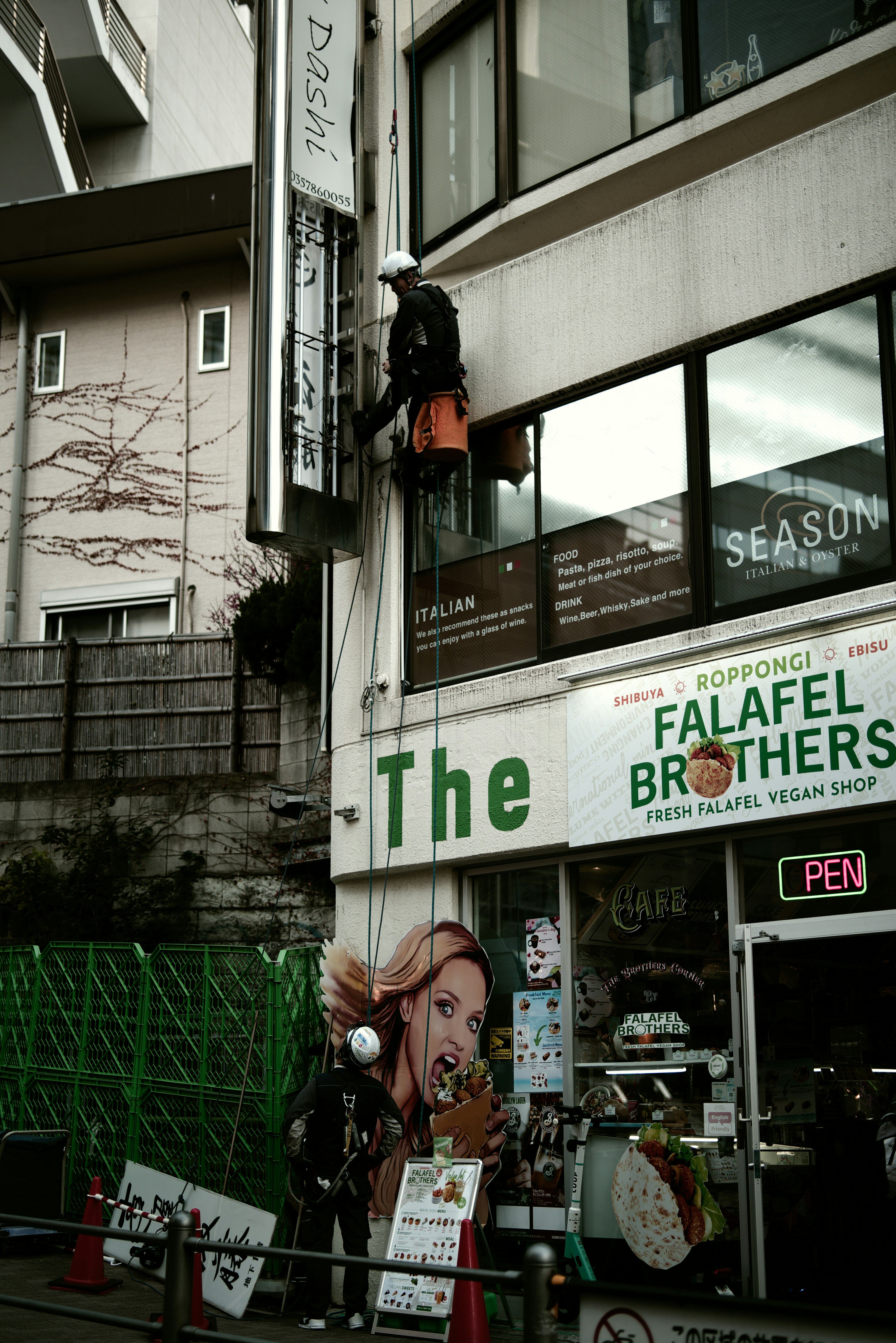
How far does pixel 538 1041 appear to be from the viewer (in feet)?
30.8

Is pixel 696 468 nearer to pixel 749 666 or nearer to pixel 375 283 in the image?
pixel 749 666

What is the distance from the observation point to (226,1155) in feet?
34.8

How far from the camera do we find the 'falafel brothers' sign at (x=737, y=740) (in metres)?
7.80

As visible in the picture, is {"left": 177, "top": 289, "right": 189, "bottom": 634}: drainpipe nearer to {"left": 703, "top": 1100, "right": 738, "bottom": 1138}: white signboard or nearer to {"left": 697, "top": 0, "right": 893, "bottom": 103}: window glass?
{"left": 697, "top": 0, "right": 893, "bottom": 103}: window glass

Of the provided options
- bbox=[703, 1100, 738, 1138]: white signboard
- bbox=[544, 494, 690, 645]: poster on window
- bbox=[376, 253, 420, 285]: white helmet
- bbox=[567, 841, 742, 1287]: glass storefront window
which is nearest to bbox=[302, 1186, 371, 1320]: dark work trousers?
bbox=[567, 841, 742, 1287]: glass storefront window

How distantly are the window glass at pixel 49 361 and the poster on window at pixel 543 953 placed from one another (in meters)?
14.4

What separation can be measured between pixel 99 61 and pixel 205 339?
526 centimetres

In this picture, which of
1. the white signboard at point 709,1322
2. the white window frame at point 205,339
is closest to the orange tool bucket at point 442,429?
the white signboard at point 709,1322

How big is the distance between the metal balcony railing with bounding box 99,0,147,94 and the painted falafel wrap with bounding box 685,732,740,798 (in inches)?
719

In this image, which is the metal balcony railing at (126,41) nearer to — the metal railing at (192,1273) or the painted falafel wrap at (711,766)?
the painted falafel wrap at (711,766)

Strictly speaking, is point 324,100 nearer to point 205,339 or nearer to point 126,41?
point 205,339

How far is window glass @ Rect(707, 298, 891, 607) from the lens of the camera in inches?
326

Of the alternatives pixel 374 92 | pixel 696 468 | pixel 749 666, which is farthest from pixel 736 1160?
pixel 374 92

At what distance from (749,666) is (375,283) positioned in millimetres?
5241
